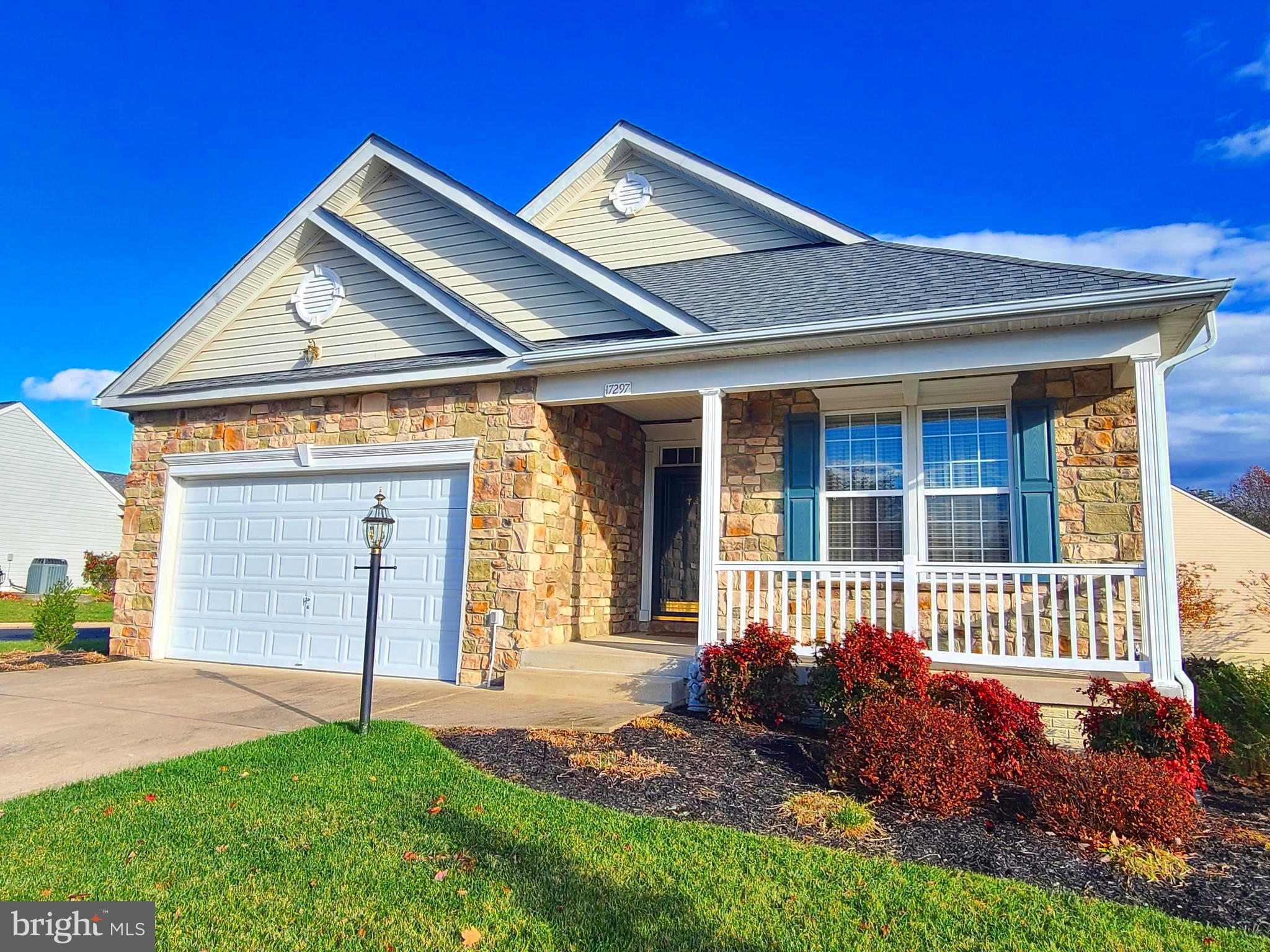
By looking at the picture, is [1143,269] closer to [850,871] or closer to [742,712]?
[742,712]

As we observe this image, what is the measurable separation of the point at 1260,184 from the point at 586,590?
20.7m

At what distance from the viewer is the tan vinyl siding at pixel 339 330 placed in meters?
9.12

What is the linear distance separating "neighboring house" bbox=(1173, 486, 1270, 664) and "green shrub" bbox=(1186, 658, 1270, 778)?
5.98 m

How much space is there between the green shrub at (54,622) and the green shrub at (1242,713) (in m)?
12.9

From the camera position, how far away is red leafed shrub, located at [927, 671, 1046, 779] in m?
5.00

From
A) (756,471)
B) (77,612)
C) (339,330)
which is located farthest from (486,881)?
(77,612)

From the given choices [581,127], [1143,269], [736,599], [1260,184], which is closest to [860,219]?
[581,127]

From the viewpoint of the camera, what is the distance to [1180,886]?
11.1 feet

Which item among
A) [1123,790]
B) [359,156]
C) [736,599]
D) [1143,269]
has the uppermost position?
[359,156]

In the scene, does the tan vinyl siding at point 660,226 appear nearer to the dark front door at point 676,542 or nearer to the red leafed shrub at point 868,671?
the dark front door at point 676,542

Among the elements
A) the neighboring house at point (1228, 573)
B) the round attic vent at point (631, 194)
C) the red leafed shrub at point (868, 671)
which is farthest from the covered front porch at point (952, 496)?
the neighboring house at point (1228, 573)

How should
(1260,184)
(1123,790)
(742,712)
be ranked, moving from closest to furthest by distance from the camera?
(1123,790)
(742,712)
(1260,184)

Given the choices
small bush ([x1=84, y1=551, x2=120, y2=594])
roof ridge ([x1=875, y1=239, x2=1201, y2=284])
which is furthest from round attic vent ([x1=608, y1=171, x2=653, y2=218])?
small bush ([x1=84, y1=551, x2=120, y2=594])

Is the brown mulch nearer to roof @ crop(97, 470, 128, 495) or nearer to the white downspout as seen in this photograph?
the white downspout
